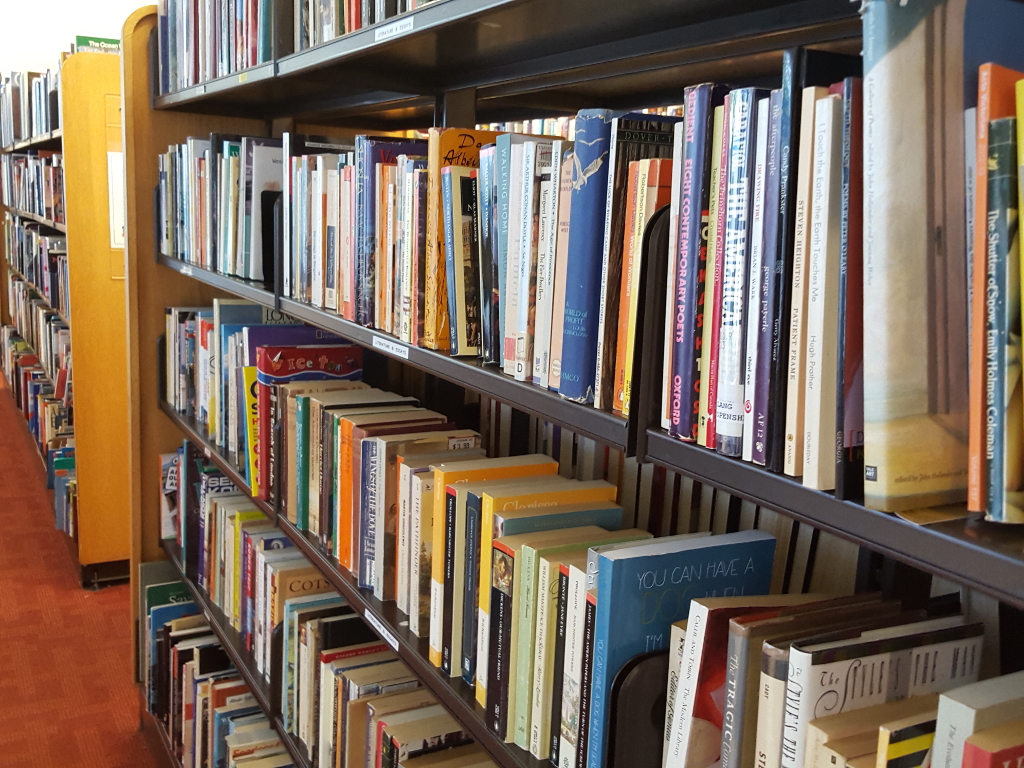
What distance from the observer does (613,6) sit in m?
1.00

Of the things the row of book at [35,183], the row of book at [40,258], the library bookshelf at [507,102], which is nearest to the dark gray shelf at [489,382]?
the library bookshelf at [507,102]

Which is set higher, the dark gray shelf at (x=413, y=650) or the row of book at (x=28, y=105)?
the row of book at (x=28, y=105)

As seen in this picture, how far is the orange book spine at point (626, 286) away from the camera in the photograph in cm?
80

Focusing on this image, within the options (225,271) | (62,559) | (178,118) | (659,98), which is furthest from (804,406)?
(62,559)

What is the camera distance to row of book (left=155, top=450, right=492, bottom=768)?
1384 mm

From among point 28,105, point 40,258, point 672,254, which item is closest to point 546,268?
point 672,254

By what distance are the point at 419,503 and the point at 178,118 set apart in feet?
5.30

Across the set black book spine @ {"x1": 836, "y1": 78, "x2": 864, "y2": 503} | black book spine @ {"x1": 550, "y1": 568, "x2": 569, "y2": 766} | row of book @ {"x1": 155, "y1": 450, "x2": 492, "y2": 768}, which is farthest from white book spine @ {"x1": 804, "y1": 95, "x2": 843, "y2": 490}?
row of book @ {"x1": 155, "y1": 450, "x2": 492, "y2": 768}

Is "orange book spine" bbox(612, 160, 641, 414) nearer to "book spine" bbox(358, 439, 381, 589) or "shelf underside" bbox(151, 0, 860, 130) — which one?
"shelf underside" bbox(151, 0, 860, 130)

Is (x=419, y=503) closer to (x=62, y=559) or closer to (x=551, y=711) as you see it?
(x=551, y=711)

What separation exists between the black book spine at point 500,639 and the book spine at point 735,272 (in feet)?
1.23

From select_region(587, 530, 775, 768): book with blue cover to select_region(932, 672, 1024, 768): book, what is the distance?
0.29 m

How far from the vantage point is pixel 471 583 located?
3.63ft

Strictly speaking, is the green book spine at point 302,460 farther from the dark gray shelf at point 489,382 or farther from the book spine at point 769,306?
the book spine at point 769,306
